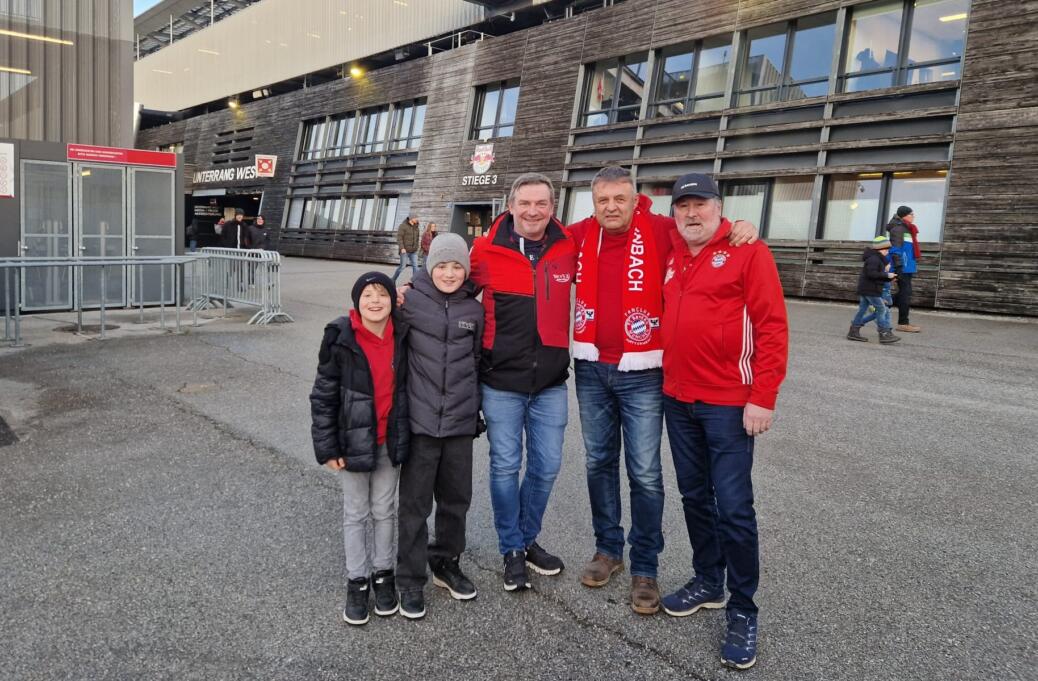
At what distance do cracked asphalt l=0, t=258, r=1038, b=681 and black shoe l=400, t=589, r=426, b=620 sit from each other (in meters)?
0.05

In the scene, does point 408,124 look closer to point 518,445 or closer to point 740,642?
point 518,445

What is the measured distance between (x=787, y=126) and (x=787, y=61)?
193cm

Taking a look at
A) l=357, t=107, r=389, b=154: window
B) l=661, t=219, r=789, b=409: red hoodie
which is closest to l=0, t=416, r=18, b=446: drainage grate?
l=661, t=219, r=789, b=409: red hoodie

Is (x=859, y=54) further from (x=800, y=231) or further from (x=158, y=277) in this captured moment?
(x=158, y=277)

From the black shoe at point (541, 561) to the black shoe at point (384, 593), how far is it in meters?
0.71

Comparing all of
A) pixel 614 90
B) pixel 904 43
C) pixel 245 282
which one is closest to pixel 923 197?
pixel 904 43

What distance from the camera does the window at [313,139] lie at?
33.7 meters

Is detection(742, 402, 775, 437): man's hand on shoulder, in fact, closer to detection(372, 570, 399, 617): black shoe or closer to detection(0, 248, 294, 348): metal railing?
detection(372, 570, 399, 617): black shoe

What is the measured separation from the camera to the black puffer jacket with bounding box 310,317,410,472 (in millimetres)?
3059

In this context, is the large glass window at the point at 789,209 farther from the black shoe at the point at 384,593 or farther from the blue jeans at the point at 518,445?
the black shoe at the point at 384,593

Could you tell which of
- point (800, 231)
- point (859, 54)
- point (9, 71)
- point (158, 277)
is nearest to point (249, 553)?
point (158, 277)

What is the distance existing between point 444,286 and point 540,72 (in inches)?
886

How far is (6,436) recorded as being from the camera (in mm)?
5574

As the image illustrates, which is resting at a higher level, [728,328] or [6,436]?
[728,328]
